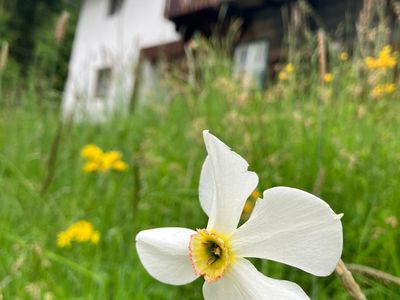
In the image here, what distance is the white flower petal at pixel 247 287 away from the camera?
0.44 metres

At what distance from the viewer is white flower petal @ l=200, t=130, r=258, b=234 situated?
0.46 meters

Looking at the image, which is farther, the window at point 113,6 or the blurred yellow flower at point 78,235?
the window at point 113,6

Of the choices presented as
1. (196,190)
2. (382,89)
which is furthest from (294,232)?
(382,89)

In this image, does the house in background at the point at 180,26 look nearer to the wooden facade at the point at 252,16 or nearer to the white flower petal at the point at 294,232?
the wooden facade at the point at 252,16

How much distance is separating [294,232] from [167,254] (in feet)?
0.44

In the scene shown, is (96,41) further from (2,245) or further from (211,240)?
(211,240)

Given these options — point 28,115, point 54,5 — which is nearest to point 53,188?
point 28,115

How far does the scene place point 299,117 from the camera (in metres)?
1.92

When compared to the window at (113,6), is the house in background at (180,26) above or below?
below

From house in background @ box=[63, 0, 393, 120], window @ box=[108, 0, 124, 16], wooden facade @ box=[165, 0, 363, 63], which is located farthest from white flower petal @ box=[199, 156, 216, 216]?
window @ box=[108, 0, 124, 16]

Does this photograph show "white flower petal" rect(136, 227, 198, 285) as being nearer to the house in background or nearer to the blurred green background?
the blurred green background

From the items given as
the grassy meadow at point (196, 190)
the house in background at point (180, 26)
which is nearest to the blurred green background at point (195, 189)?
the grassy meadow at point (196, 190)

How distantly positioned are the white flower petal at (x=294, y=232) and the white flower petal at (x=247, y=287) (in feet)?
0.05

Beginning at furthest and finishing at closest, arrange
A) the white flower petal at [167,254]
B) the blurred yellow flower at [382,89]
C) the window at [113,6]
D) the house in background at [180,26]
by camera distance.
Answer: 1. the window at [113,6]
2. the house in background at [180,26]
3. the blurred yellow flower at [382,89]
4. the white flower petal at [167,254]
